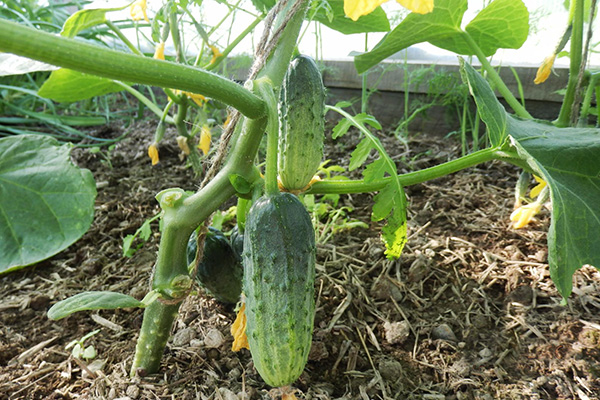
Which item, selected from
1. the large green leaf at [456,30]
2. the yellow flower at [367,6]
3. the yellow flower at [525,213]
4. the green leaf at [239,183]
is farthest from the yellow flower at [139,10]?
the yellow flower at [525,213]

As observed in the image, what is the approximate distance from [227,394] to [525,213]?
3.94ft

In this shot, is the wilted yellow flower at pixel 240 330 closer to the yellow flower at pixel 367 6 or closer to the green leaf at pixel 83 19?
the yellow flower at pixel 367 6

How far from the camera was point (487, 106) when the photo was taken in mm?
1121

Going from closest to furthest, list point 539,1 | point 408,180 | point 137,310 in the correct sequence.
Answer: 1. point 408,180
2. point 137,310
3. point 539,1

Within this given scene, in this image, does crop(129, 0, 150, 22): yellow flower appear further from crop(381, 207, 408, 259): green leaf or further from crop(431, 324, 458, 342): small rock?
crop(431, 324, 458, 342): small rock

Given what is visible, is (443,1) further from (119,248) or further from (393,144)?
(119,248)

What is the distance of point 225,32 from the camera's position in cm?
241

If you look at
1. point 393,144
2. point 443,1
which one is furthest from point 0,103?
point 443,1

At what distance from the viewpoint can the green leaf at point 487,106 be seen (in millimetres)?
1087

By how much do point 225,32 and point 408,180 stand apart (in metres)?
1.59

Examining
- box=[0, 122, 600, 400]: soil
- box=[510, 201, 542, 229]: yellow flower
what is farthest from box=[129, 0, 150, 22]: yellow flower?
box=[510, 201, 542, 229]: yellow flower

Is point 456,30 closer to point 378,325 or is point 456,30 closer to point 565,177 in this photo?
point 565,177

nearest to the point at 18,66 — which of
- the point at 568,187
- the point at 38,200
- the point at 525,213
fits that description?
the point at 38,200

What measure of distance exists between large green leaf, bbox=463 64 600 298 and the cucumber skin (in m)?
0.49
